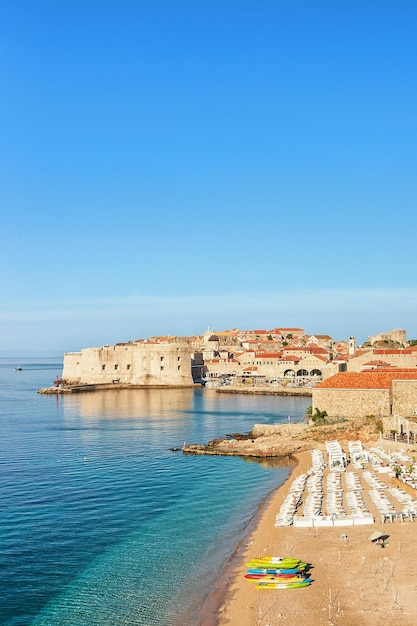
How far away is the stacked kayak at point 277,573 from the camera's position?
1288 cm

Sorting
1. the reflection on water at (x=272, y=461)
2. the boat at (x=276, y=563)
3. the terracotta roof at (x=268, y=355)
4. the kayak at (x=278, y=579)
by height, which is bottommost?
the reflection on water at (x=272, y=461)

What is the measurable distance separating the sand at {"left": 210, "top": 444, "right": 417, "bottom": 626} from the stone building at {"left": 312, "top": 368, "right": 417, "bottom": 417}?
15.5m

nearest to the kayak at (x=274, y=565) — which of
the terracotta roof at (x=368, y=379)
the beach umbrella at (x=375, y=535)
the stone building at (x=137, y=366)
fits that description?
the beach umbrella at (x=375, y=535)

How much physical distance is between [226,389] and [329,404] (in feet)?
111

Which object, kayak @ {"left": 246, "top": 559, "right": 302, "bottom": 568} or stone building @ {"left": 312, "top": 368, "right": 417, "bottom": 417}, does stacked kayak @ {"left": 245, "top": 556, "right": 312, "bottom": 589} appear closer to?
kayak @ {"left": 246, "top": 559, "right": 302, "bottom": 568}

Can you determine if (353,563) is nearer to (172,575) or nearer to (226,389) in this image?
(172,575)

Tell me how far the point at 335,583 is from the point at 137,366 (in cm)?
5883

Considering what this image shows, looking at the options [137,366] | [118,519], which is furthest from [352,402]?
[137,366]

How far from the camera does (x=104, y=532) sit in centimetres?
1756

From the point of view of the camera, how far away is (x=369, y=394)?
105 feet

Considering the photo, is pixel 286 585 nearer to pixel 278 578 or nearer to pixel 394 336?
pixel 278 578

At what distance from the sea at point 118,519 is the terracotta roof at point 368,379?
6995 millimetres

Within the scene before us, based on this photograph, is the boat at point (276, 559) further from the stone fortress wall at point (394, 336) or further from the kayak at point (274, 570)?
the stone fortress wall at point (394, 336)

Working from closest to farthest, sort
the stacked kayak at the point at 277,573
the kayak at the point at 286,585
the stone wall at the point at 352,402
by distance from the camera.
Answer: the kayak at the point at 286,585 → the stacked kayak at the point at 277,573 → the stone wall at the point at 352,402
